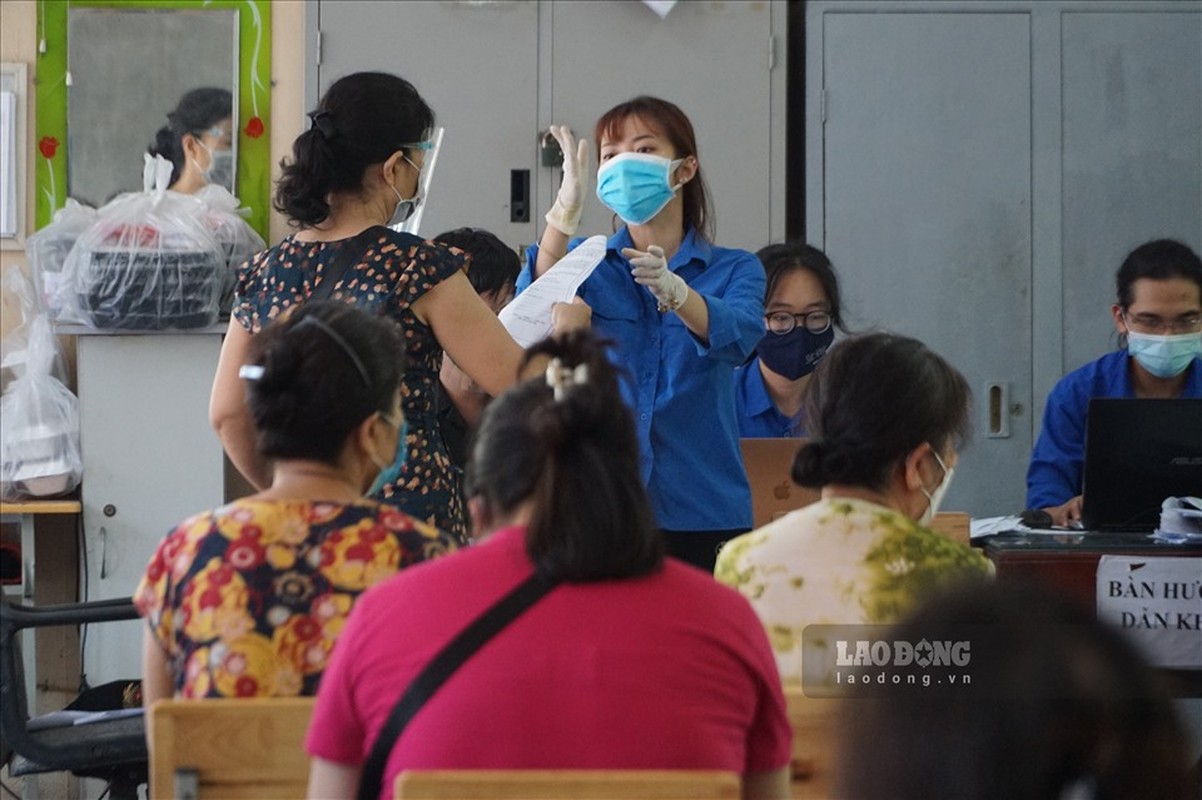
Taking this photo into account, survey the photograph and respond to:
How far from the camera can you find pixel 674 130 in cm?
279

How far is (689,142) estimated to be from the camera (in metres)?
2.79

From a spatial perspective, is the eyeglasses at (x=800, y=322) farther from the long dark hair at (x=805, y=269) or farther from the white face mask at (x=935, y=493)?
the white face mask at (x=935, y=493)

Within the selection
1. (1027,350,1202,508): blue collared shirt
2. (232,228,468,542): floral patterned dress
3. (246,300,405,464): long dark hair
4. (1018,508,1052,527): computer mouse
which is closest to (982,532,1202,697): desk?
(1018,508,1052,527): computer mouse

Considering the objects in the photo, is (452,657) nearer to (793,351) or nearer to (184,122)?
(793,351)

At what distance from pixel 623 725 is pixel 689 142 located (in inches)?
67.9

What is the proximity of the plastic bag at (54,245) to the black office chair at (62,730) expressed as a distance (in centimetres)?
237

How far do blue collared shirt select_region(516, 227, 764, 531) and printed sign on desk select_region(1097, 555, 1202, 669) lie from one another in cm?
70

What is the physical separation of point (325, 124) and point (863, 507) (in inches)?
39.1

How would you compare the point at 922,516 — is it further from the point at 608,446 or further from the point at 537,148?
the point at 537,148

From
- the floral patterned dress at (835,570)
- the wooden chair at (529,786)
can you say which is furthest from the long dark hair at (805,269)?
the wooden chair at (529,786)

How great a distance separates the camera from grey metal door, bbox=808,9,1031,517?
4621 millimetres

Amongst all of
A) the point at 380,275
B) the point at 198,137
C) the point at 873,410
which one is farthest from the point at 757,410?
the point at 198,137

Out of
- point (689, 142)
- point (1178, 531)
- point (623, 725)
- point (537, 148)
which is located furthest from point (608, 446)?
point (537, 148)

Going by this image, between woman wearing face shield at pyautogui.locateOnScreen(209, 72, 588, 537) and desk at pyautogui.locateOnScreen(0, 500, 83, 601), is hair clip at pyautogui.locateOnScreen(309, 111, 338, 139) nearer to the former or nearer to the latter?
woman wearing face shield at pyautogui.locateOnScreen(209, 72, 588, 537)
